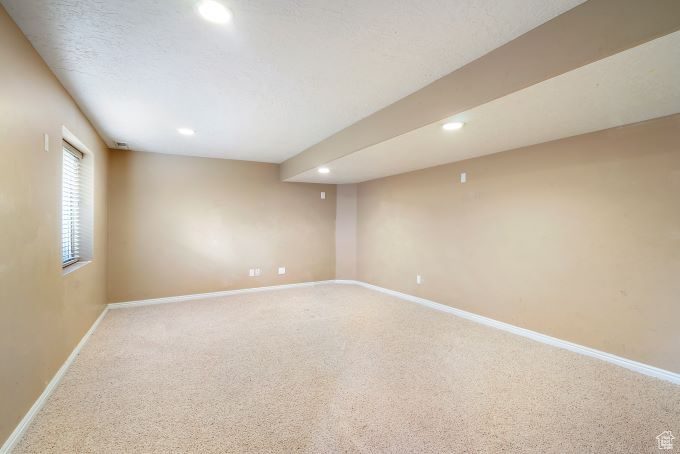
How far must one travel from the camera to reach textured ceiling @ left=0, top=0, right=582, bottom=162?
1.52m

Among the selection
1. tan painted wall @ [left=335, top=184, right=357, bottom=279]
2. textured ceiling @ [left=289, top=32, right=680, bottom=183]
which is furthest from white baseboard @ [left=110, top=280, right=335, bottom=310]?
textured ceiling @ [left=289, top=32, right=680, bottom=183]

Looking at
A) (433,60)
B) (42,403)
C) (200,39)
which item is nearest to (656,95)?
(433,60)

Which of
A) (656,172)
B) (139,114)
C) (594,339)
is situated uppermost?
(139,114)

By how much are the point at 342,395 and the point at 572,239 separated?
2634 millimetres

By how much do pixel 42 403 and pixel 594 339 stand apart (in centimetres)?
441

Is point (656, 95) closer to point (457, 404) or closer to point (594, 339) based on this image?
point (594, 339)

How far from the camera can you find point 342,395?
213cm

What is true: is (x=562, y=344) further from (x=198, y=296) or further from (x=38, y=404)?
(x=198, y=296)

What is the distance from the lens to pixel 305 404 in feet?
6.63

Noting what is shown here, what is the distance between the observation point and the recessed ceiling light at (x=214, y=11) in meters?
1.46

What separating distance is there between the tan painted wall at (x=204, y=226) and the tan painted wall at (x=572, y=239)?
239 centimetres

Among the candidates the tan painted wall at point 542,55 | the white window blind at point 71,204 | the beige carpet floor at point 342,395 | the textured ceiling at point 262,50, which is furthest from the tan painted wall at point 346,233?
the white window blind at point 71,204

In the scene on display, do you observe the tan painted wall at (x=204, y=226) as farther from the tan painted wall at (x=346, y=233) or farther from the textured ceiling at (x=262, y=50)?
the textured ceiling at (x=262, y=50)

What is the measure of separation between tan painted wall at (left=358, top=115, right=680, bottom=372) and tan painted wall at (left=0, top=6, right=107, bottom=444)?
13.5 feet
